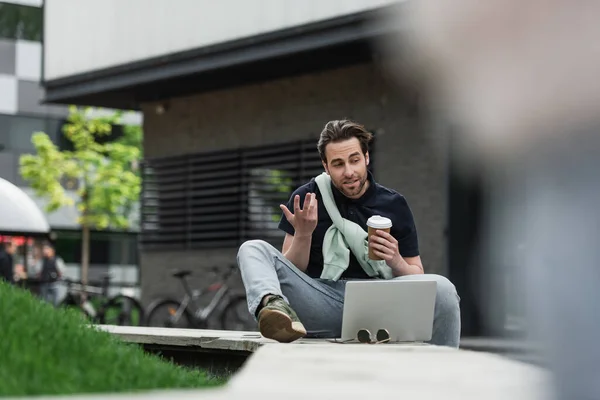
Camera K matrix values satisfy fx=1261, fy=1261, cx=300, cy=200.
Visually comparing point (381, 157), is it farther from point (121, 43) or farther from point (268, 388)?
point (268, 388)

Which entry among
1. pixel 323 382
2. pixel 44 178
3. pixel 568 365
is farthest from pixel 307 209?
pixel 44 178

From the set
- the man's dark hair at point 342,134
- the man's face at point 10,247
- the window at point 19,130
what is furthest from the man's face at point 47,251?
the window at point 19,130

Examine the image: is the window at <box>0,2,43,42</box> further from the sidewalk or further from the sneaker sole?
the sidewalk

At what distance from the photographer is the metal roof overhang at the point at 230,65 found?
14258 mm

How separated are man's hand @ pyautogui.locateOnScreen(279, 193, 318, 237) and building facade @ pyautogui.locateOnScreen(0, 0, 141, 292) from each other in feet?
120

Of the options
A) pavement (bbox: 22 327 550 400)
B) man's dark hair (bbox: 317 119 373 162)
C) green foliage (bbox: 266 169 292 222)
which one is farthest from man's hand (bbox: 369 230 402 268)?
green foliage (bbox: 266 169 292 222)

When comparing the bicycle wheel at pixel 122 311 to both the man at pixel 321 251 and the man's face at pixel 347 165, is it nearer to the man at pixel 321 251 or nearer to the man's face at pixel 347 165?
the man at pixel 321 251

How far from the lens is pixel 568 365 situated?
2.27 meters

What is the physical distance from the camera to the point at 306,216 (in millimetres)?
5777

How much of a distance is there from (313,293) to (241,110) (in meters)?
12.2

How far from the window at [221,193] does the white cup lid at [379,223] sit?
10.7 m

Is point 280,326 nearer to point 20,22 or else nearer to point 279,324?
point 279,324

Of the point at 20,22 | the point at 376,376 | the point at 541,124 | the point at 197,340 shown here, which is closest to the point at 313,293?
the point at 197,340

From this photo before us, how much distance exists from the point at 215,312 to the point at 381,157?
3.58 m
